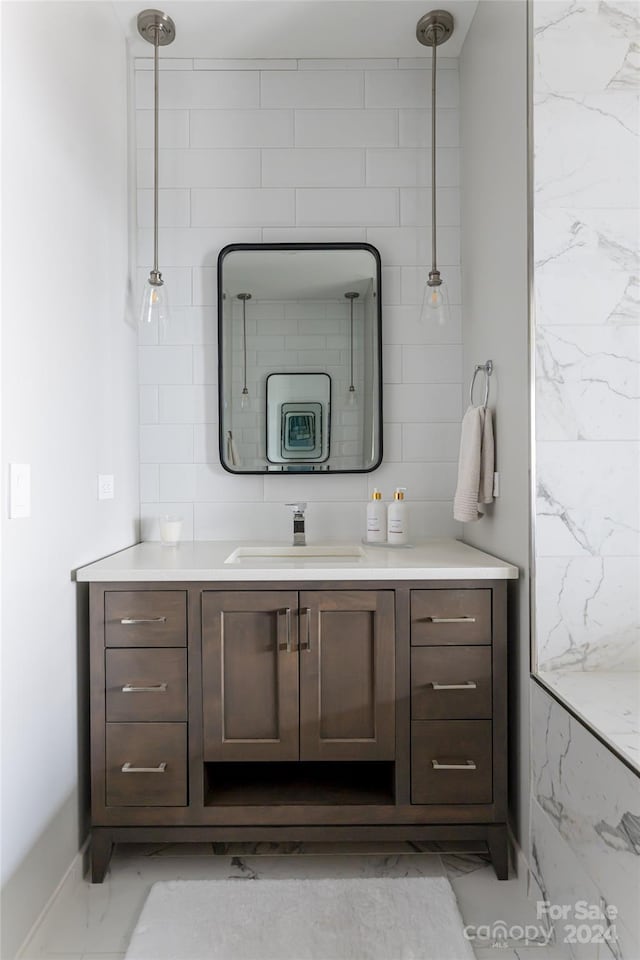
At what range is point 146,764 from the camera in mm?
1796

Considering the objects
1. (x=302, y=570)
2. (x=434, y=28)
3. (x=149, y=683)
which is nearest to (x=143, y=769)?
(x=149, y=683)

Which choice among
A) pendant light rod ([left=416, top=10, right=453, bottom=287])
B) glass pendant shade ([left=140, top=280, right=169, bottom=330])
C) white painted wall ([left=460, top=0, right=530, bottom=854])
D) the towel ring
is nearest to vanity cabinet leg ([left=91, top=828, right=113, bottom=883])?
white painted wall ([left=460, top=0, right=530, bottom=854])

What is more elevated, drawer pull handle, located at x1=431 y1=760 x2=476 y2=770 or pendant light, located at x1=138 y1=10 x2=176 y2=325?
pendant light, located at x1=138 y1=10 x2=176 y2=325

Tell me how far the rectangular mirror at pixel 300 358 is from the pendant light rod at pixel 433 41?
0.80 ft

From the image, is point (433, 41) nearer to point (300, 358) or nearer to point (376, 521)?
point (300, 358)

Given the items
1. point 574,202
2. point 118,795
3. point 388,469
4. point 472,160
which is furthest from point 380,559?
point 472,160

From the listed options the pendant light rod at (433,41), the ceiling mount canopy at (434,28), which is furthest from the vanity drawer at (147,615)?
the ceiling mount canopy at (434,28)

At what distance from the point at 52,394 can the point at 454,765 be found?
1.46 meters

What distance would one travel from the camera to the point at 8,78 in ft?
4.60

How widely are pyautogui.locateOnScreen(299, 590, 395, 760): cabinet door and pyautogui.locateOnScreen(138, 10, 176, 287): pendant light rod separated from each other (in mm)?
1283

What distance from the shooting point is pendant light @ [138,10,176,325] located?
7.20 ft

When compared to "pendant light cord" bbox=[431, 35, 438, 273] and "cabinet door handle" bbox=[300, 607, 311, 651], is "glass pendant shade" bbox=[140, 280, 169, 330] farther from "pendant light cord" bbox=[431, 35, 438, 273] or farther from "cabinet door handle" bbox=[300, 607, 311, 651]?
"cabinet door handle" bbox=[300, 607, 311, 651]

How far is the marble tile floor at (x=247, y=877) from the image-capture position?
60.9 inches

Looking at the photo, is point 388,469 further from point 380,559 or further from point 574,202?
point 574,202
